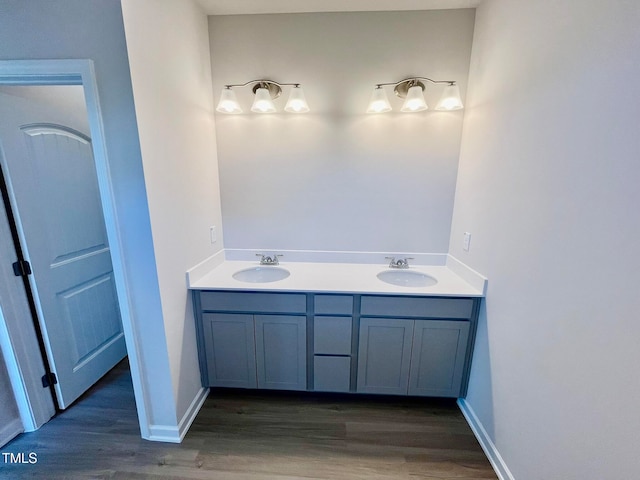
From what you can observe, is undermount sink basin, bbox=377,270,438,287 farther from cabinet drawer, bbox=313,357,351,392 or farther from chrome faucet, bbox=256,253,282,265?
chrome faucet, bbox=256,253,282,265

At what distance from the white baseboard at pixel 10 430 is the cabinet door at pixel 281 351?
1424 millimetres

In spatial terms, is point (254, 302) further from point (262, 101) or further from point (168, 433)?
point (262, 101)

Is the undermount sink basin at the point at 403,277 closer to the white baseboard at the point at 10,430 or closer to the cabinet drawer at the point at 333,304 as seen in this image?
the cabinet drawer at the point at 333,304

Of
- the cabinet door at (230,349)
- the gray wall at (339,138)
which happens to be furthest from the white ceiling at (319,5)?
the cabinet door at (230,349)

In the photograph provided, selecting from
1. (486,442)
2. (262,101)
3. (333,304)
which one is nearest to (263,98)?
(262,101)

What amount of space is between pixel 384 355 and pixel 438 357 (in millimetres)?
349

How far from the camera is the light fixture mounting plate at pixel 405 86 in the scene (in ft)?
5.71

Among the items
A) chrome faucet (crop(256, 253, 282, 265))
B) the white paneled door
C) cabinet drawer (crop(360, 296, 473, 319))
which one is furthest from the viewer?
chrome faucet (crop(256, 253, 282, 265))

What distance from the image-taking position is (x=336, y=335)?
1.68 metres

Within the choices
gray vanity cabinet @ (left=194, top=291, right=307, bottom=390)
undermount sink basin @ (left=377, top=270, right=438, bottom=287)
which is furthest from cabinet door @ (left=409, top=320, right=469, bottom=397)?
gray vanity cabinet @ (left=194, top=291, right=307, bottom=390)

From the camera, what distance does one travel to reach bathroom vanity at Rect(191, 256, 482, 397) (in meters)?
1.62

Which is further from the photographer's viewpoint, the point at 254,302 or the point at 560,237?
the point at 254,302

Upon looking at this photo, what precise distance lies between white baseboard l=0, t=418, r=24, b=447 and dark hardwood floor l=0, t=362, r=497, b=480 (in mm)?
39

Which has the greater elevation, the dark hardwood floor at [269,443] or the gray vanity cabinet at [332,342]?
the gray vanity cabinet at [332,342]
